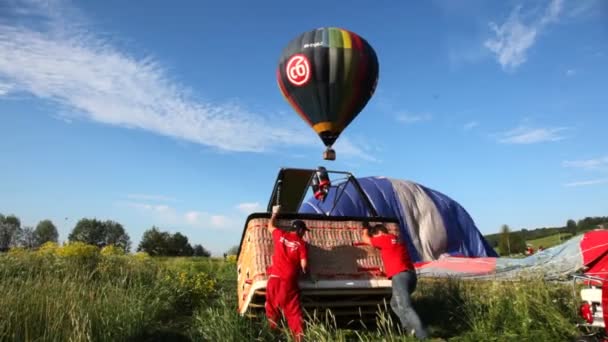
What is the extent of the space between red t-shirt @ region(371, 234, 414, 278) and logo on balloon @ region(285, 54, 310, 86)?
6264 millimetres

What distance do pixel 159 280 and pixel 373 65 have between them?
21.7 ft

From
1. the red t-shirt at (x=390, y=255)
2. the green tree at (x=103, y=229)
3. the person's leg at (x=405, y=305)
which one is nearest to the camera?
the person's leg at (x=405, y=305)

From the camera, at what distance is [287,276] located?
480 centimetres

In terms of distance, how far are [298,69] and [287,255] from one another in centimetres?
709

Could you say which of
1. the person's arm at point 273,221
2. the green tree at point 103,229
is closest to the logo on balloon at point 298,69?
the person's arm at point 273,221

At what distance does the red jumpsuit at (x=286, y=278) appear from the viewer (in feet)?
15.8

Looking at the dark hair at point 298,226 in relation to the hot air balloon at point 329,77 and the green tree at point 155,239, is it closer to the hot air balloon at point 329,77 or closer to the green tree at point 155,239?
the hot air balloon at point 329,77

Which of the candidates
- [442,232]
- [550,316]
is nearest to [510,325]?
[550,316]

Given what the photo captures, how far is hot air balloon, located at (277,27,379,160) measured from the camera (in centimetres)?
1074

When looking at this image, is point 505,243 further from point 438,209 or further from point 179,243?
point 179,243

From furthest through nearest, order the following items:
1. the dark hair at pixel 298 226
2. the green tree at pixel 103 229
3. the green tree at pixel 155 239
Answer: the green tree at pixel 103 229 → the green tree at pixel 155 239 → the dark hair at pixel 298 226

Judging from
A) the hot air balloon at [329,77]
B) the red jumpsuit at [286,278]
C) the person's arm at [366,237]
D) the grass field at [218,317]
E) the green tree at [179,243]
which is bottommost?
the grass field at [218,317]

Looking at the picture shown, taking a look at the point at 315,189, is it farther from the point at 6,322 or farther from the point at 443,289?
the point at 6,322

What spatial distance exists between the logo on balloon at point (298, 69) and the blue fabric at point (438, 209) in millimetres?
4932
